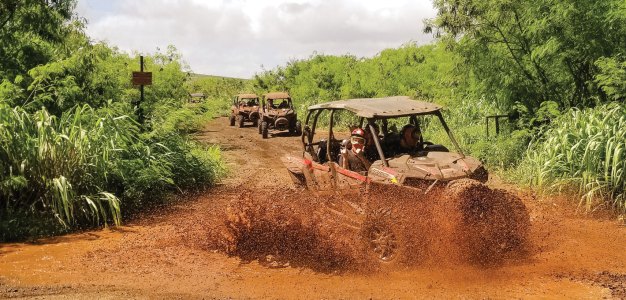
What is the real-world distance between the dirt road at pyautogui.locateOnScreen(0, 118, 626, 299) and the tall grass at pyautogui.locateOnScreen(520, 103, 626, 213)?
1.24ft

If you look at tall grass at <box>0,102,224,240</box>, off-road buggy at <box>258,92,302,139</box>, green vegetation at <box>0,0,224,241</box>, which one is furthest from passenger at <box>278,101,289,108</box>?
tall grass at <box>0,102,224,240</box>

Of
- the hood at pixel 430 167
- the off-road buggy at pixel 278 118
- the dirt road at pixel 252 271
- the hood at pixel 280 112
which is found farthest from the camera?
the hood at pixel 280 112

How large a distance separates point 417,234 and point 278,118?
15345 millimetres

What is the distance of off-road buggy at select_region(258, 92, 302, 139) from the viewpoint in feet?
68.3

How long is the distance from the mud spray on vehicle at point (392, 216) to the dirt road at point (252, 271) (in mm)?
185

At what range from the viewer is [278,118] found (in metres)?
20.8

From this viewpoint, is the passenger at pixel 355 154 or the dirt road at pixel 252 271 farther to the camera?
the passenger at pixel 355 154

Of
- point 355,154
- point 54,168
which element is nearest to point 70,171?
point 54,168

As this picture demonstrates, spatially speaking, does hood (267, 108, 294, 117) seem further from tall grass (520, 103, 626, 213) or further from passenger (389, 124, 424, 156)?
passenger (389, 124, 424, 156)

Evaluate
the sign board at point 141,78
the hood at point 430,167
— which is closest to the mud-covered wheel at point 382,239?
the hood at point 430,167

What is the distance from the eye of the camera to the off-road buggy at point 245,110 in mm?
→ 25625

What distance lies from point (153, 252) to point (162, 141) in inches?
157

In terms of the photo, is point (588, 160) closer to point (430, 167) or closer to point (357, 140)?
point (430, 167)

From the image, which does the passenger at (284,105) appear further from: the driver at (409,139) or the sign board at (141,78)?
the driver at (409,139)
